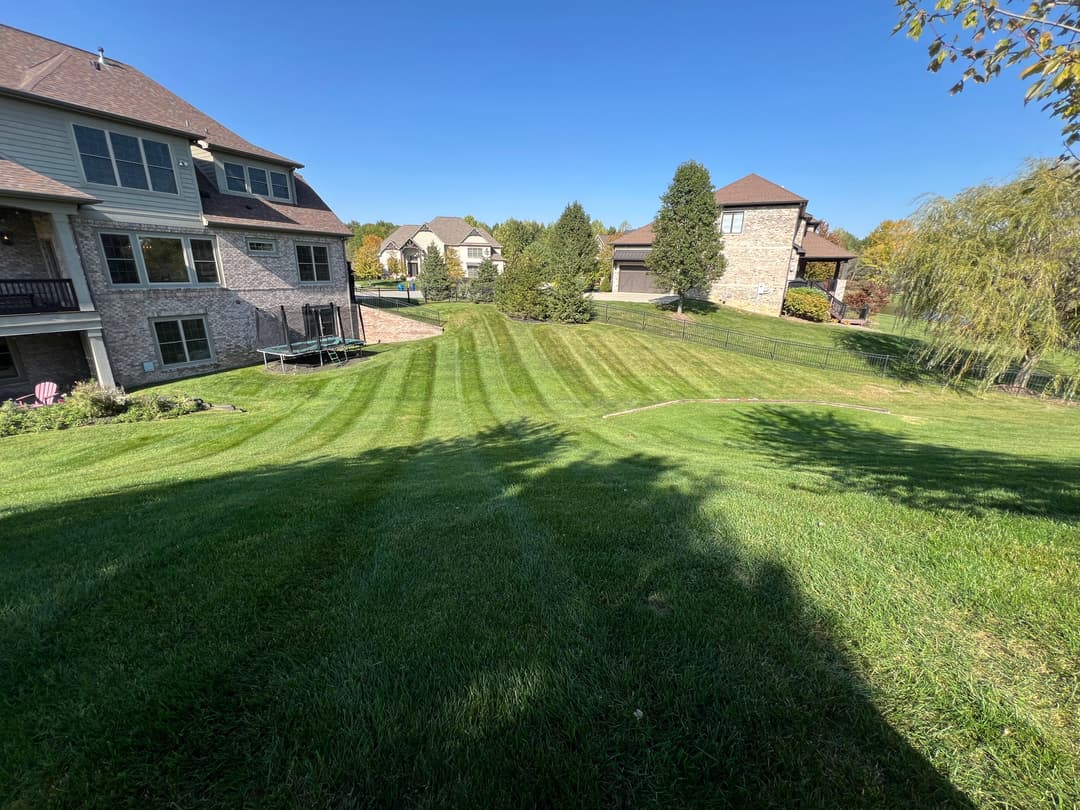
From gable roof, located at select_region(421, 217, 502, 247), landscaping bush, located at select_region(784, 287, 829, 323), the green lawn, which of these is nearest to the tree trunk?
landscaping bush, located at select_region(784, 287, 829, 323)

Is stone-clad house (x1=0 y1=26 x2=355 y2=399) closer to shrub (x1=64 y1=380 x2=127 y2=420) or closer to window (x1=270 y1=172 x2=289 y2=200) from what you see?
window (x1=270 y1=172 x2=289 y2=200)

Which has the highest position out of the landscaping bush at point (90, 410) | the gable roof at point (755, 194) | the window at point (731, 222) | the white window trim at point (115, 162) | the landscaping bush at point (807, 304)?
the gable roof at point (755, 194)

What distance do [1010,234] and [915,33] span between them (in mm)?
19518

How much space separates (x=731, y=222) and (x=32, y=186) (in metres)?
38.5

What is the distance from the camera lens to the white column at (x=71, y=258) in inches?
524

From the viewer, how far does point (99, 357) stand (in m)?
14.4

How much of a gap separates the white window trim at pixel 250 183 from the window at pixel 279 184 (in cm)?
1

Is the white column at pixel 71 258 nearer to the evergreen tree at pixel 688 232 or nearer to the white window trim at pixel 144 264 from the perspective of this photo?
the white window trim at pixel 144 264

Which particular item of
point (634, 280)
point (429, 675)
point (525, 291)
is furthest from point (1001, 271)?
point (634, 280)

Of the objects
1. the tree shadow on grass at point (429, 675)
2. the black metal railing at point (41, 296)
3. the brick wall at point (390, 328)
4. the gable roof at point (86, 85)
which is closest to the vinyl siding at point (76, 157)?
the gable roof at point (86, 85)

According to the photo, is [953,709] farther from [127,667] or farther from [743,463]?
[743,463]

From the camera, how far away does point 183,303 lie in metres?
16.9

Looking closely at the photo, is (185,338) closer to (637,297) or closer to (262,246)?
(262,246)

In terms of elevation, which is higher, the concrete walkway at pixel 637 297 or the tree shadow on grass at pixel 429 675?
the concrete walkway at pixel 637 297
